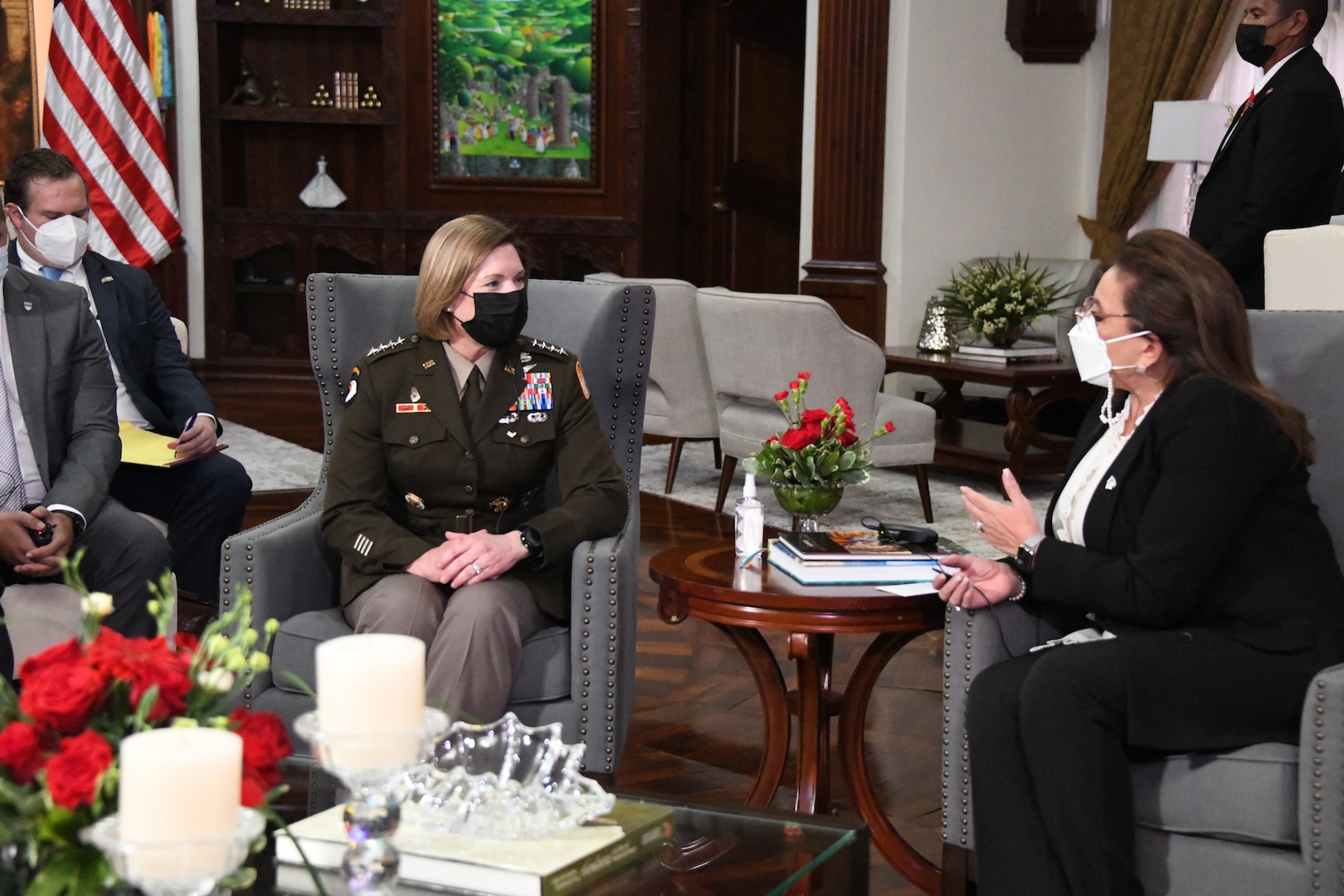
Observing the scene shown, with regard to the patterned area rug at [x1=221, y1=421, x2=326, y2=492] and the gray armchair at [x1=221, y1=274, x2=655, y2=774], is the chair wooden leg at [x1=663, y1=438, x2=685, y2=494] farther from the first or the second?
the gray armchair at [x1=221, y1=274, x2=655, y2=774]

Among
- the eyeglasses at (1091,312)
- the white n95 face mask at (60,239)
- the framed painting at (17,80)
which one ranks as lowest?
A: the eyeglasses at (1091,312)

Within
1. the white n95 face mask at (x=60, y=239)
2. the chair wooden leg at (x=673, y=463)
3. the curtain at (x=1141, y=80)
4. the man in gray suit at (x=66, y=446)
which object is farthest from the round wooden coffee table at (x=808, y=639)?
the curtain at (x=1141, y=80)

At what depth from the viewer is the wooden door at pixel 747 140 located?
945cm

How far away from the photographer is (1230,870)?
7.00ft

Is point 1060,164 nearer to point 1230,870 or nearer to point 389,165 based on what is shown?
point 389,165

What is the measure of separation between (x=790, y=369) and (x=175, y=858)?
4.56m

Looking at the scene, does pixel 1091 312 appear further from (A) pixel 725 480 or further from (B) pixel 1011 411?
(B) pixel 1011 411

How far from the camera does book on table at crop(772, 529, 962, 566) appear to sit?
2.66 meters

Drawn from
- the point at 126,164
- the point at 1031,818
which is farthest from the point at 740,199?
the point at 1031,818

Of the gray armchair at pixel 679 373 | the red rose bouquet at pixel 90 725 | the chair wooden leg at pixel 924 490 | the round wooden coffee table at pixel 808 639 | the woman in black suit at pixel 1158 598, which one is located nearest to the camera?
the red rose bouquet at pixel 90 725

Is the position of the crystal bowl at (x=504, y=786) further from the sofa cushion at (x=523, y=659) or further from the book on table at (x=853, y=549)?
the book on table at (x=853, y=549)

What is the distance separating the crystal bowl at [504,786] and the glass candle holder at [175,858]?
652mm

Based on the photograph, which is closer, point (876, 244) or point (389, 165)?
point (876, 244)

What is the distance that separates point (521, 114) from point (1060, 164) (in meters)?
3.18
